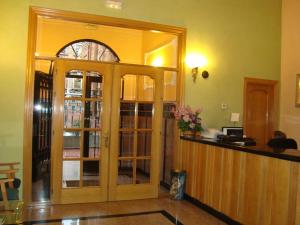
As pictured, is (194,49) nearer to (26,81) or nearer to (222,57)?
(222,57)

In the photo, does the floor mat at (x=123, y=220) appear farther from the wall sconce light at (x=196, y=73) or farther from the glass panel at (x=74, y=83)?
the wall sconce light at (x=196, y=73)

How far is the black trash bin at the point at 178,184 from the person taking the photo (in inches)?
182

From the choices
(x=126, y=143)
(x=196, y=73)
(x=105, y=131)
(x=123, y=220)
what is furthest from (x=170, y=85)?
(x=123, y=220)

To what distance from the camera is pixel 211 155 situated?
160 inches

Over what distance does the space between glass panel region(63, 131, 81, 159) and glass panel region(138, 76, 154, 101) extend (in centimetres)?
118

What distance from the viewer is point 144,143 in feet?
15.8

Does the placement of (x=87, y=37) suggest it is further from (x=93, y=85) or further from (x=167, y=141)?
(x=167, y=141)

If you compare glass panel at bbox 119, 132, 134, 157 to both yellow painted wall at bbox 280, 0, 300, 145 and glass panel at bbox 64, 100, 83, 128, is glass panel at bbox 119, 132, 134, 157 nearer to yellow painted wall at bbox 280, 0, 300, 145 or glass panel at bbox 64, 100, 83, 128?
glass panel at bbox 64, 100, 83, 128

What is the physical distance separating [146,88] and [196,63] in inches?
38.9

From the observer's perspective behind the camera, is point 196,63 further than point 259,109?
No

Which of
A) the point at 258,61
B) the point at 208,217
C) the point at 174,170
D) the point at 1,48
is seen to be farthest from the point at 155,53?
the point at 208,217

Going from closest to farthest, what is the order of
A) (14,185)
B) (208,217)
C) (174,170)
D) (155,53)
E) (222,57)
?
(14,185)
(208,217)
(174,170)
(222,57)
(155,53)

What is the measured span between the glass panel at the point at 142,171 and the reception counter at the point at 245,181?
66 centimetres

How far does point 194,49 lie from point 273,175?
269 centimetres
